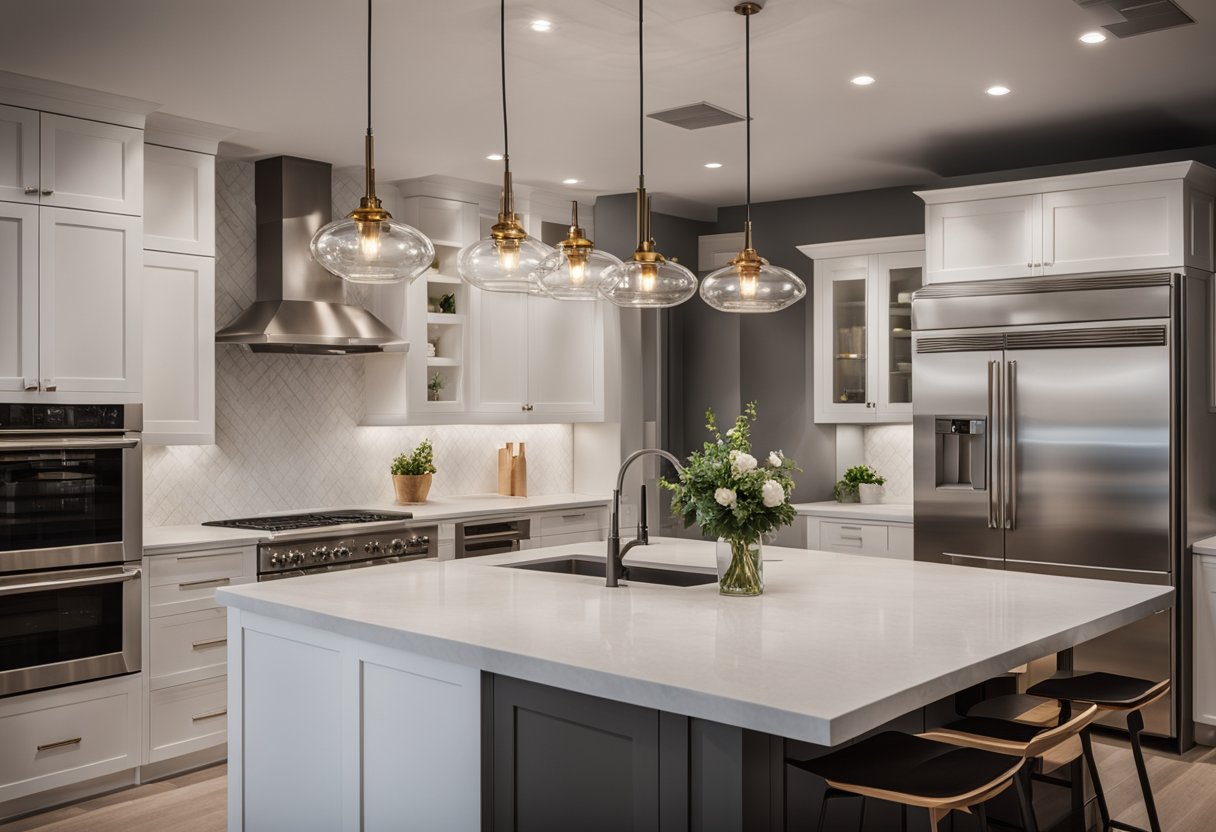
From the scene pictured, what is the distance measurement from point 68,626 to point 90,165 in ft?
5.83

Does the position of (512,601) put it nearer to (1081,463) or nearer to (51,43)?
(51,43)

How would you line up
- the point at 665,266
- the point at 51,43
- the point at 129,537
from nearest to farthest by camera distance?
the point at 665,266 < the point at 51,43 < the point at 129,537

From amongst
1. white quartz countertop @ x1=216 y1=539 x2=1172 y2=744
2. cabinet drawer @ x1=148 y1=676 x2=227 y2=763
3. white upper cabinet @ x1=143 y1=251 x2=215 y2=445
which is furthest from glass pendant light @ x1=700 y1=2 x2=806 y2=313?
cabinet drawer @ x1=148 y1=676 x2=227 y2=763

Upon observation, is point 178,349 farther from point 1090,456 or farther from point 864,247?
point 1090,456

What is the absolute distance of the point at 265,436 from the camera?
5582 millimetres

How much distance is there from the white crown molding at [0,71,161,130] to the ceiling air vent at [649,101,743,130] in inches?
81.9

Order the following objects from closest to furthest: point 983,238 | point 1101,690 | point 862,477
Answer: point 1101,690 < point 983,238 < point 862,477

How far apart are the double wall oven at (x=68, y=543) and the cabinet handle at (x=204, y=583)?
0.71 ft

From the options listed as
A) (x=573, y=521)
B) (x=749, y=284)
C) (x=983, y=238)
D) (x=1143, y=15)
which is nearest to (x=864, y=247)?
(x=983, y=238)

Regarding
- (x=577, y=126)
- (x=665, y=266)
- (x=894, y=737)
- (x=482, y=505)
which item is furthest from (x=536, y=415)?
(x=894, y=737)

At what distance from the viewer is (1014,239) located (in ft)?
17.0

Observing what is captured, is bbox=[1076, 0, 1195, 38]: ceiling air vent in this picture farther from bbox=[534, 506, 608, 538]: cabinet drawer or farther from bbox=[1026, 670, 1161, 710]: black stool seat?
bbox=[534, 506, 608, 538]: cabinet drawer

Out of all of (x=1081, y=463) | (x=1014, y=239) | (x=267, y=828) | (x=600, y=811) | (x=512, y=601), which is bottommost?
(x=267, y=828)

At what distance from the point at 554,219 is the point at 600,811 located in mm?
4705
